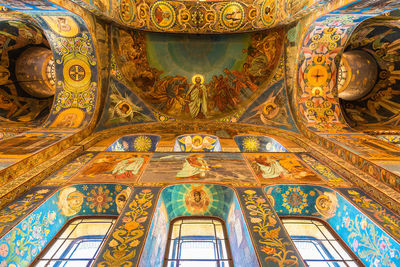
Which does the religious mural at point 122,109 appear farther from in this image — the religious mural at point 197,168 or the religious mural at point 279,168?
the religious mural at point 279,168

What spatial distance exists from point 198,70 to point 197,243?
26.3ft

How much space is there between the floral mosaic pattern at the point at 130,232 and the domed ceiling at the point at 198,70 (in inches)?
238

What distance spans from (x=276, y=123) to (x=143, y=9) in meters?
7.28

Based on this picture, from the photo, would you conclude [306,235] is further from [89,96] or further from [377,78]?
[377,78]

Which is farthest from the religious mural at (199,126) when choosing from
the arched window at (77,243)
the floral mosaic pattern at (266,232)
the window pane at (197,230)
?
the window pane at (197,230)

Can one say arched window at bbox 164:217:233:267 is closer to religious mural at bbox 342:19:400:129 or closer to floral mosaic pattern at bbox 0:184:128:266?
floral mosaic pattern at bbox 0:184:128:266

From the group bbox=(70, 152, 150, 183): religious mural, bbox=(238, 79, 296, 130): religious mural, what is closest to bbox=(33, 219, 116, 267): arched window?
bbox=(70, 152, 150, 183): religious mural

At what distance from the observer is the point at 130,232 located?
155 inches

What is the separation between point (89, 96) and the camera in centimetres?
866

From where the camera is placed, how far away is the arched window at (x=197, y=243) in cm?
405

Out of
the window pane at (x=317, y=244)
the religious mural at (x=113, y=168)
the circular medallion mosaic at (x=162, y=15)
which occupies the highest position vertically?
the circular medallion mosaic at (x=162, y=15)

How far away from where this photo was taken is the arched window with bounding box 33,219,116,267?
3.99m

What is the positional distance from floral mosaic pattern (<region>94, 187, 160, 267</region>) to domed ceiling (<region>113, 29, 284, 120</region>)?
6.06 metres

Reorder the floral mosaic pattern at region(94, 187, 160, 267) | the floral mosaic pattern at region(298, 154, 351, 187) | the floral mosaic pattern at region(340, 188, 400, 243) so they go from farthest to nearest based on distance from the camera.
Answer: the floral mosaic pattern at region(298, 154, 351, 187) < the floral mosaic pattern at region(340, 188, 400, 243) < the floral mosaic pattern at region(94, 187, 160, 267)
